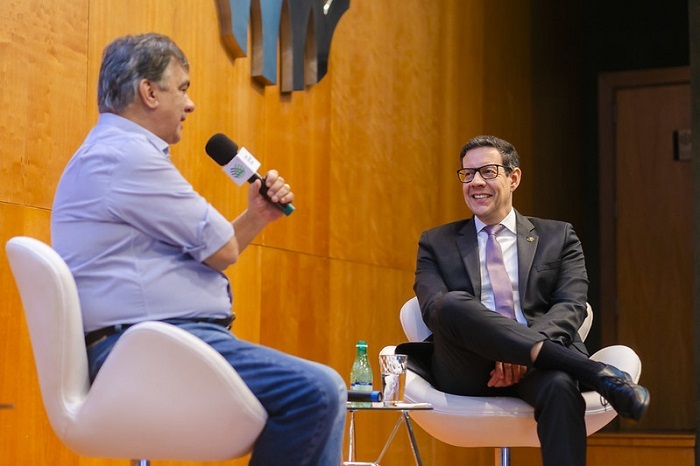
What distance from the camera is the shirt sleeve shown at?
2061 millimetres

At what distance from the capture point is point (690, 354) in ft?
23.2

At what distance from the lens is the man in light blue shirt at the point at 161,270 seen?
2008 mm

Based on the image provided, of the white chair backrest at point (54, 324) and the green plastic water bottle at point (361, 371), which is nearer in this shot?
the white chair backrest at point (54, 324)

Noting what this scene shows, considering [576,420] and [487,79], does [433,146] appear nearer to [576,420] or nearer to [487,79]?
[487,79]

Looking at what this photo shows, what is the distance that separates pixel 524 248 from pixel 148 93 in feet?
5.30

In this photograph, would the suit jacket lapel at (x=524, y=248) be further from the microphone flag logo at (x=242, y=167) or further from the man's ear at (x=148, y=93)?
the man's ear at (x=148, y=93)

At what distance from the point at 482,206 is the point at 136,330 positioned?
1.82 metres

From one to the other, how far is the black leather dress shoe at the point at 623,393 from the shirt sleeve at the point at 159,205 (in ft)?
3.90

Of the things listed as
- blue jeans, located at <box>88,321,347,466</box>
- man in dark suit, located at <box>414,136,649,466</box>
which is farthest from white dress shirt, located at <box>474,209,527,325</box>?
blue jeans, located at <box>88,321,347,466</box>

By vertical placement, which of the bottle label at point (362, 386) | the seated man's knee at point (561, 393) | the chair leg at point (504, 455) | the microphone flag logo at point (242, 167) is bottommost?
the chair leg at point (504, 455)

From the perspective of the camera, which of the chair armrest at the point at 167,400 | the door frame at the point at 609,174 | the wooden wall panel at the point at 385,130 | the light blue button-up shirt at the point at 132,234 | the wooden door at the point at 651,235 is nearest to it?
the chair armrest at the point at 167,400

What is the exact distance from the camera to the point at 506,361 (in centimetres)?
288

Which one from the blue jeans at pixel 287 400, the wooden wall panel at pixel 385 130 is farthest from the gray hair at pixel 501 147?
the blue jeans at pixel 287 400

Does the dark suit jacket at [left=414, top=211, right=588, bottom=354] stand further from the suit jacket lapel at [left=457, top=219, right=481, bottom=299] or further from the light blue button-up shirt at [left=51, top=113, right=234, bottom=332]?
the light blue button-up shirt at [left=51, top=113, right=234, bottom=332]
